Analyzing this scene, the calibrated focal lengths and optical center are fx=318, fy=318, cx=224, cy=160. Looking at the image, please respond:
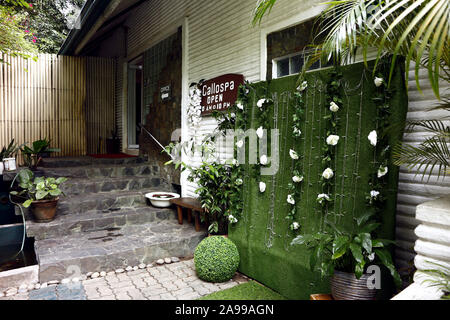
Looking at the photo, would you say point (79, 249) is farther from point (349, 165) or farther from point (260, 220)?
point (349, 165)

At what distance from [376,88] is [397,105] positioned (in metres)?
0.22

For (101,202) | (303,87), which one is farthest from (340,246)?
(101,202)

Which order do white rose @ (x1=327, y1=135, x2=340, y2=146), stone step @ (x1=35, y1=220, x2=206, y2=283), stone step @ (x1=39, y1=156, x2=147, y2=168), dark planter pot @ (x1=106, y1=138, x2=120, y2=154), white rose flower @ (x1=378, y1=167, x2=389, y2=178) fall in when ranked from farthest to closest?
dark planter pot @ (x1=106, y1=138, x2=120, y2=154), stone step @ (x1=39, y1=156, x2=147, y2=168), stone step @ (x1=35, y1=220, x2=206, y2=283), white rose @ (x1=327, y1=135, x2=340, y2=146), white rose flower @ (x1=378, y1=167, x2=389, y2=178)

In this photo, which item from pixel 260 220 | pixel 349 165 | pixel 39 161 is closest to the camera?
pixel 349 165

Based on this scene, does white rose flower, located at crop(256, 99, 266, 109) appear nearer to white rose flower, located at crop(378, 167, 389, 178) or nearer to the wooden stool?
white rose flower, located at crop(378, 167, 389, 178)

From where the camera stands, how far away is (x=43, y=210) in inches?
169

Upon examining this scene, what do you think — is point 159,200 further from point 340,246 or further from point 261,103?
point 340,246

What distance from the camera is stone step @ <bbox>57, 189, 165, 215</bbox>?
16.0 ft

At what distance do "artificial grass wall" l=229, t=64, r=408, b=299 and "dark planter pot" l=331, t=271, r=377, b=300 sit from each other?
1.37ft

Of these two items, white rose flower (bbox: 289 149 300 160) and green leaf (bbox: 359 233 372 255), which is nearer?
green leaf (bbox: 359 233 372 255)

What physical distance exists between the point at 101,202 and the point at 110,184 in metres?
0.73

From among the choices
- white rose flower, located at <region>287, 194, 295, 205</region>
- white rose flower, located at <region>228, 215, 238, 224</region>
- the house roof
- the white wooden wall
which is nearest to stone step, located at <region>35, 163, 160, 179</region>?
the white wooden wall
